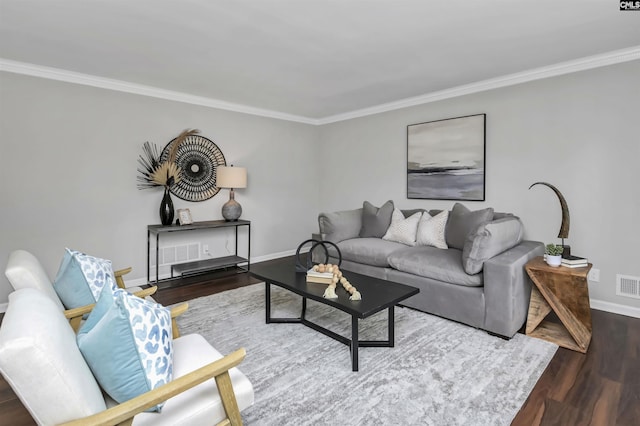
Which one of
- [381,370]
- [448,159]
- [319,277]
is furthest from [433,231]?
[381,370]

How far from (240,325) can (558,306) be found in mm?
2558

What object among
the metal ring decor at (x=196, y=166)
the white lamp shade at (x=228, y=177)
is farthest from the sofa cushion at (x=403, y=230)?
the metal ring decor at (x=196, y=166)

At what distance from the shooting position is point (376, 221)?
4.20 m

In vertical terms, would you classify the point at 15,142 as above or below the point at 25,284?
above

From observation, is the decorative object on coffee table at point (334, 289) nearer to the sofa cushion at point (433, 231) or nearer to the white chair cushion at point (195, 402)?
the white chair cushion at point (195, 402)

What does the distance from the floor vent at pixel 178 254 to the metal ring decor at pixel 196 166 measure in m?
0.66

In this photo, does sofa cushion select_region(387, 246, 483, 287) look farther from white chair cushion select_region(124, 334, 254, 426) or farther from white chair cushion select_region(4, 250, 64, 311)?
white chair cushion select_region(4, 250, 64, 311)

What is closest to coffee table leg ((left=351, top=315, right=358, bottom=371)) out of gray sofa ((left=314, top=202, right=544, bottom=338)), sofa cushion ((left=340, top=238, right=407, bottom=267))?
gray sofa ((left=314, top=202, right=544, bottom=338))

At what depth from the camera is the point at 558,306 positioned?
2.50m

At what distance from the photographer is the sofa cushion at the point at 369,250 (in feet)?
11.4

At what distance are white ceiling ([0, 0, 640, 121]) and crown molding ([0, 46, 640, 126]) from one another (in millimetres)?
89

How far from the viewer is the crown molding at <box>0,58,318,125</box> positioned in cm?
318

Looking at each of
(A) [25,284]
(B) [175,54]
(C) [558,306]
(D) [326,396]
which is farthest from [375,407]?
(B) [175,54]

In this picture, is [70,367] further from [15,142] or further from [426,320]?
[15,142]
